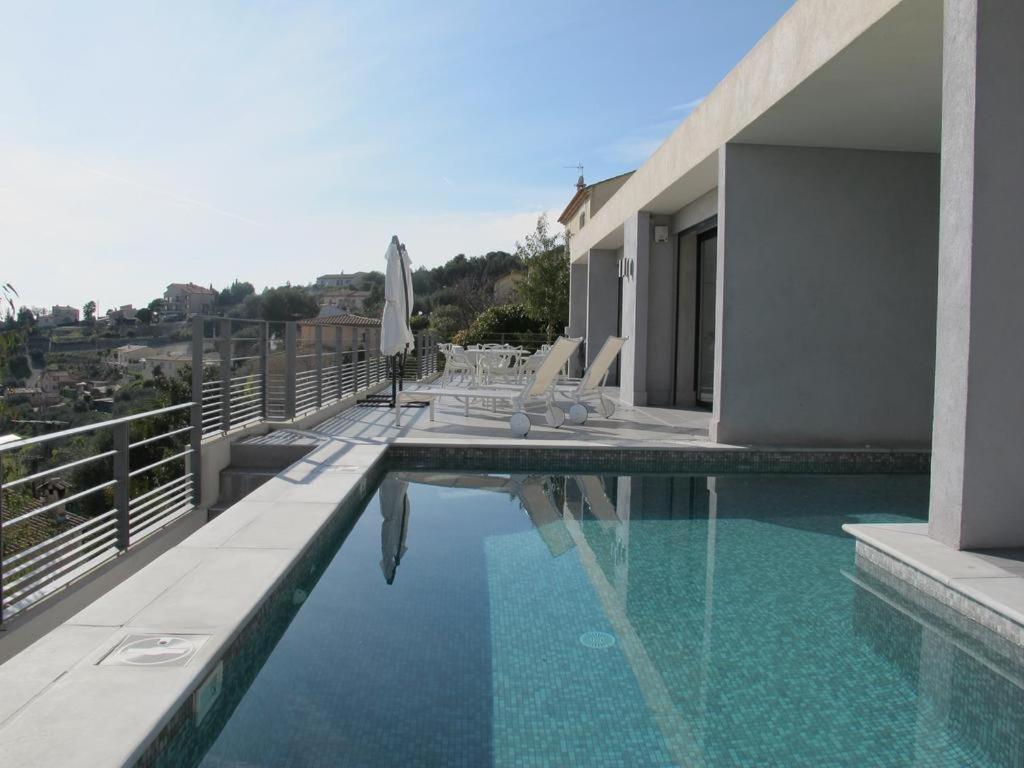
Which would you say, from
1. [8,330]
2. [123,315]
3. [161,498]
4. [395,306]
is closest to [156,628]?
[161,498]

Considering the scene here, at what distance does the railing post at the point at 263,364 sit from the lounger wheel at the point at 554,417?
315cm

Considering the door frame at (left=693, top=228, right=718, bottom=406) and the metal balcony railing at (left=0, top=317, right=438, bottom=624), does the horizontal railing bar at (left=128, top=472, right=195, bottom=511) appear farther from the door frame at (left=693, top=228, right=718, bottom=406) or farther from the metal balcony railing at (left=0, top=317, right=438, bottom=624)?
the door frame at (left=693, top=228, right=718, bottom=406)

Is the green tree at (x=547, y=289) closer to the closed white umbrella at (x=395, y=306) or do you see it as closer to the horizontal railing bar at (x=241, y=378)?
the closed white umbrella at (x=395, y=306)

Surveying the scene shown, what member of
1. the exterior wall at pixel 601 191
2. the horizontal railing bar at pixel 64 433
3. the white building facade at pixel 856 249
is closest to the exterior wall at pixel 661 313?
the white building facade at pixel 856 249

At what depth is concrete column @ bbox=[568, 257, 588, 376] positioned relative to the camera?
66.3 ft

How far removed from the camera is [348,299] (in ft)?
203

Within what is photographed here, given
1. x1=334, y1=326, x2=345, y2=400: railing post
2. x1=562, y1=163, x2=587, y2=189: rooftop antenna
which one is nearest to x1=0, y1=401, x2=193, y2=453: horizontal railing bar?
x1=334, y1=326, x2=345, y2=400: railing post

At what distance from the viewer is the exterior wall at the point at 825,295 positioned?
7.74 m

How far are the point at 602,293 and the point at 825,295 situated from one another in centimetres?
965

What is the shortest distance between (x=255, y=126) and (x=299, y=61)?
417cm

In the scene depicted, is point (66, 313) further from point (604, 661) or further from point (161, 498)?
point (604, 661)

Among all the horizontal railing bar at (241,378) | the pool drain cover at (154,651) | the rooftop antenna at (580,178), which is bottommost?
the pool drain cover at (154,651)

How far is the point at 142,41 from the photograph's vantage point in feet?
35.6

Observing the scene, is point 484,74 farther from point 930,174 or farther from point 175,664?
point 175,664
